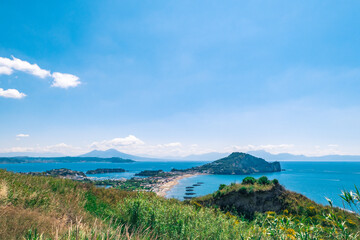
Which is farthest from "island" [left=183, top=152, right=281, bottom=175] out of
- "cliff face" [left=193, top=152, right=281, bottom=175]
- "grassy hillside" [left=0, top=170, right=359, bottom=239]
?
"grassy hillside" [left=0, top=170, right=359, bottom=239]

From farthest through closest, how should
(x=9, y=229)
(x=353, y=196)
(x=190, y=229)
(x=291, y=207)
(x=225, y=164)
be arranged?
1. (x=225, y=164)
2. (x=291, y=207)
3. (x=190, y=229)
4. (x=9, y=229)
5. (x=353, y=196)

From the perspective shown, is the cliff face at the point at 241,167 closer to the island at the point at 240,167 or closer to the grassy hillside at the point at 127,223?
the island at the point at 240,167

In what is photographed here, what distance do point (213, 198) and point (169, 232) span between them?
19100mm

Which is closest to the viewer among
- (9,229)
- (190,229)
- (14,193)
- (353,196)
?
(353,196)

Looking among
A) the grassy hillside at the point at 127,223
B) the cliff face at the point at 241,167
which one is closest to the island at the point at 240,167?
the cliff face at the point at 241,167

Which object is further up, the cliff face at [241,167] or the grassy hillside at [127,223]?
the grassy hillside at [127,223]

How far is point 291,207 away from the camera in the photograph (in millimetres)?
22938

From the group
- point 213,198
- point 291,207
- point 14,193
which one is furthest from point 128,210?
point 291,207

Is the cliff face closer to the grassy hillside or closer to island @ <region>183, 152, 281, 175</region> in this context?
island @ <region>183, 152, 281, 175</region>

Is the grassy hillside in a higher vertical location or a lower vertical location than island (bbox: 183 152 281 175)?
higher

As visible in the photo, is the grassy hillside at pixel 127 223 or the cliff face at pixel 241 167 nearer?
the grassy hillside at pixel 127 223

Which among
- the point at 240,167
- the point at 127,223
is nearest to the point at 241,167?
the point at 240,167

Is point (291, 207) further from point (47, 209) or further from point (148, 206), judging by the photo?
point (47, 209)

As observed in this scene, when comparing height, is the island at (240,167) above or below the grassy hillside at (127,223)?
below
